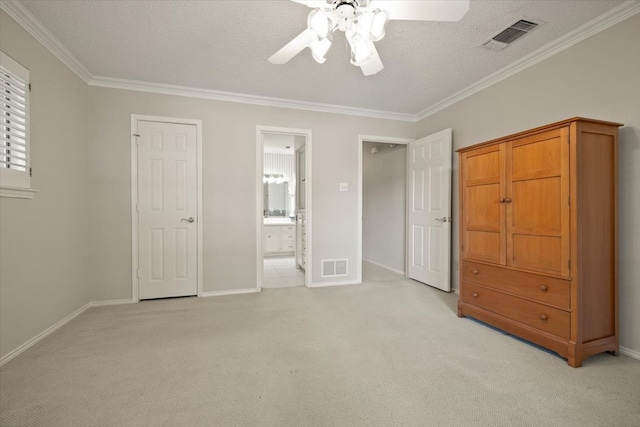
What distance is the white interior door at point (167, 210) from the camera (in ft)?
11.3

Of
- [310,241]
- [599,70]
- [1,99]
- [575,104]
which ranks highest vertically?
[599,70]

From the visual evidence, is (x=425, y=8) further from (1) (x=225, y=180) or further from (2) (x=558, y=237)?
(1) (x=225, y=180)

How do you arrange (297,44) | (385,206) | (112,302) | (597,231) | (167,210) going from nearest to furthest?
(297,44) < (597,231) < (112,302) < (167,210) < (385,206)

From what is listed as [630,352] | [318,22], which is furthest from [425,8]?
[630,352]

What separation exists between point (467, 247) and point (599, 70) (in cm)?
175

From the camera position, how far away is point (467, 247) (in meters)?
2.90

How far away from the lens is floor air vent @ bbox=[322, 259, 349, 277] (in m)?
4.16

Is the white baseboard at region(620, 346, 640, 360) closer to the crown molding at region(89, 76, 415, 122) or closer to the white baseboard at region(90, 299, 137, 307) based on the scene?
the crown molding at region(89, 76, 415, 122)

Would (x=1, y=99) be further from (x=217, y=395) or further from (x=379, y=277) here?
(x=379, y=277)

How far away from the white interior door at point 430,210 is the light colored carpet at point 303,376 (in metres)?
1.08

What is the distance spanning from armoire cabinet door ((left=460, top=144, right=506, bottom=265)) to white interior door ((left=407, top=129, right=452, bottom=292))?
85 cm

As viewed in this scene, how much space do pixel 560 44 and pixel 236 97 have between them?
3.36 meters

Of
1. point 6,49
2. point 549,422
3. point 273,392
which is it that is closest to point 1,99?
point 6,49

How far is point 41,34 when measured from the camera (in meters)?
2.38
